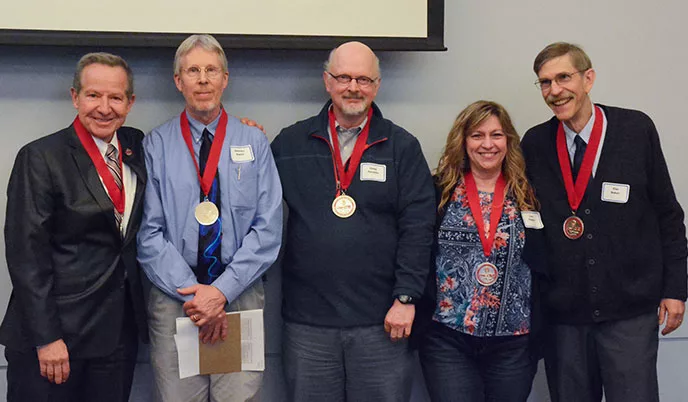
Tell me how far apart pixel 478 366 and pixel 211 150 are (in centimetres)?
126

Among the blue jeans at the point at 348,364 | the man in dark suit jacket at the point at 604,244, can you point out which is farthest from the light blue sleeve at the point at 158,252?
the man in dark suit jacket at the point at 604,244

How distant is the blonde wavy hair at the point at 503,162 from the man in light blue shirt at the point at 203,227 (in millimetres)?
656

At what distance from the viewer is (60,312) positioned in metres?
2.14

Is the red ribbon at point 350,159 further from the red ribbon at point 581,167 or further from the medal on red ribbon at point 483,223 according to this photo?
the red ribbon at point 581,167

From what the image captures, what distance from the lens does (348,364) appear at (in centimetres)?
245

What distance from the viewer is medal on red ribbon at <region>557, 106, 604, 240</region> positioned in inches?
95.4

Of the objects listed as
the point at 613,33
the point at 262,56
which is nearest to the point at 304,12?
the point at 262,56

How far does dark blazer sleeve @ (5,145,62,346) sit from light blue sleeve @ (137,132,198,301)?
300mm

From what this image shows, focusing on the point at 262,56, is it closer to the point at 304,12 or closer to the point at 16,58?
the point at 304,12

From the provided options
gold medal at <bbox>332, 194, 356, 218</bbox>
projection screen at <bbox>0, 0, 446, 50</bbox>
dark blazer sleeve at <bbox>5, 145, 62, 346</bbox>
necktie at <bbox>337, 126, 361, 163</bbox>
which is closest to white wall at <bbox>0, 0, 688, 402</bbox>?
projection screen at <bbox>0, 0, 446, 50</bbox>

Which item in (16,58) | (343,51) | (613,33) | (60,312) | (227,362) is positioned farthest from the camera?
(613,33)

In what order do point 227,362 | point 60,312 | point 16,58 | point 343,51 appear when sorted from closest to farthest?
→ point 60,312
point 227,362
point 343,51
point 16,58

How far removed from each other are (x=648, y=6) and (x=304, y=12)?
1.60 meters

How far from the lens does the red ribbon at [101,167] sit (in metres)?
2.20
